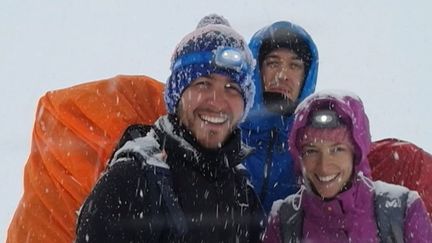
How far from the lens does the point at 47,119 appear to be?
4.18 m

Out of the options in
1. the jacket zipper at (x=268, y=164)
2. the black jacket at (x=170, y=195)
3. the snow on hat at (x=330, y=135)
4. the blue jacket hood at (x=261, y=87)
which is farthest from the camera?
the blue jacket hood at (x=261, y=87)

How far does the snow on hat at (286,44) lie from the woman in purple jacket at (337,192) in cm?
100

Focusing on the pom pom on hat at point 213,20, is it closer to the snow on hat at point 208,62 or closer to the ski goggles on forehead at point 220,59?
the snow on hat at point 208,62

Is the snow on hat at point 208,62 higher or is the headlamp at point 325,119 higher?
the snow on hat at point 208,62

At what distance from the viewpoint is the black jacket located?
114 inches

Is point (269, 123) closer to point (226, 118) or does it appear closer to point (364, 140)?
point (364, 140)

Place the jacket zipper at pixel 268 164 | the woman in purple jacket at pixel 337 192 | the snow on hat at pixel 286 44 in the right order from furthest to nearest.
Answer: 1. the snow on hat at pixel 286 44
2. the jacket zipper at pixel 268 164
3. the woman in purple jacket at pixel 337 192

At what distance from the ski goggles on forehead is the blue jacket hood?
3.99ft

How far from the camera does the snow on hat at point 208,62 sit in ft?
10.8

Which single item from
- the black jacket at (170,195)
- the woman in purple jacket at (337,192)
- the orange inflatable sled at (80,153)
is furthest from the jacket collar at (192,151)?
the orange inflatable sled at (80,153)

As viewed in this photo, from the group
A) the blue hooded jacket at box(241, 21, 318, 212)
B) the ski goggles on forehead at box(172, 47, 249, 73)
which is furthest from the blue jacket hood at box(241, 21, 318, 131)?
the ski goggles on forehead at box(172, 47, 249, 73)

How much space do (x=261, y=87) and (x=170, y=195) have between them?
190 cm

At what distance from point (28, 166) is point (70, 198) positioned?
424mm

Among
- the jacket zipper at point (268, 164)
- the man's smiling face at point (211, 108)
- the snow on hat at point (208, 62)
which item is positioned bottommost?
the jacket zipper at point (268, 164)
